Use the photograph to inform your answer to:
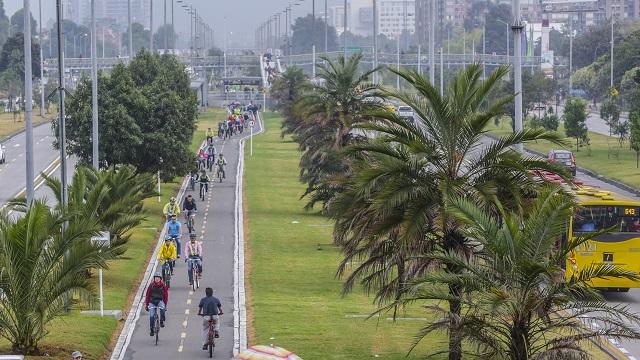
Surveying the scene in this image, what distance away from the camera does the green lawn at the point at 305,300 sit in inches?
1145

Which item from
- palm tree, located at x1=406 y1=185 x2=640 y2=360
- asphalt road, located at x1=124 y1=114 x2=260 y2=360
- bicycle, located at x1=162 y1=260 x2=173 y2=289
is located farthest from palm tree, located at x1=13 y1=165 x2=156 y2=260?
palm tree, located at x1=406 y1=185 x2=640 y2=360

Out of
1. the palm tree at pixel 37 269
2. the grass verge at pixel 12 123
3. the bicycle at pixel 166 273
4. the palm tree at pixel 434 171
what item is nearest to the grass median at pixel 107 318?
the palm tree at pixel 37 269

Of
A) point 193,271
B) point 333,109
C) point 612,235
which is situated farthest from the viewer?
point 333,109

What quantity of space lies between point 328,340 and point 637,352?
5759 millimetres

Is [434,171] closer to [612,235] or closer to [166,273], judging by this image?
[612,235]

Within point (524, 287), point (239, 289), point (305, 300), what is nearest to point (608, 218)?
point (305, 300)

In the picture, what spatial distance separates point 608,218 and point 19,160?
168 feet

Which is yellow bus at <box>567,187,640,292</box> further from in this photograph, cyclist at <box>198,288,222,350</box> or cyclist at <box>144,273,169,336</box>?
cyclist at <box>198,288,222,350</box>

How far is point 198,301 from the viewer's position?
117 feet

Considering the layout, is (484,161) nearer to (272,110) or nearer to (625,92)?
(625,92)

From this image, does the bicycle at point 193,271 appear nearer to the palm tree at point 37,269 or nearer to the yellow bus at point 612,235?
the yellow bus at point 612,235

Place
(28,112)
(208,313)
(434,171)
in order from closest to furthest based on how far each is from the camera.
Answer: (434,171) → (208,313) → (28,112)

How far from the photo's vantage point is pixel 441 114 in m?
25.6

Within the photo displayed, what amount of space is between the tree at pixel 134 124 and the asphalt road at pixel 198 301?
2618 millimetres
